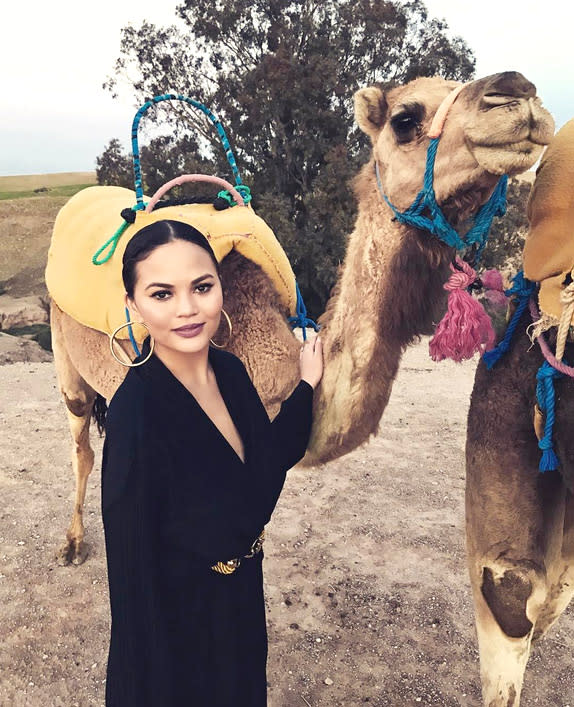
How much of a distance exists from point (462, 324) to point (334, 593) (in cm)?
236

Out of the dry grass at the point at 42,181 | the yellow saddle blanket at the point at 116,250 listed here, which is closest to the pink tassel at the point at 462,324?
the yellow saddle blanket at the point at 116,250

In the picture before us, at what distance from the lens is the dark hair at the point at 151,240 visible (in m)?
1.51

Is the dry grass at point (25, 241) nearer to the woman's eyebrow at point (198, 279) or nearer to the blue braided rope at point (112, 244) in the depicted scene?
the blue braided rope at point (112, 244)

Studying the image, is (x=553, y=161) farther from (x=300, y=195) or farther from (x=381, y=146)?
(x=300, y=195)

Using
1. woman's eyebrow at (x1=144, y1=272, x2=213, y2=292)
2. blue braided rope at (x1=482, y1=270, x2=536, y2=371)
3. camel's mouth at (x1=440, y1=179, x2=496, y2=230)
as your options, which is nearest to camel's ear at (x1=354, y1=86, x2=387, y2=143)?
camel's mouth at (x1=440, y1=179, x2=496, y2=230)

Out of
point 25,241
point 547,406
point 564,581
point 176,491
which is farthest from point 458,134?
point 25,241

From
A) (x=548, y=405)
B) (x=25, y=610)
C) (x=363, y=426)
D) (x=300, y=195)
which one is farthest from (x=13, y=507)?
(x=300, y=195)

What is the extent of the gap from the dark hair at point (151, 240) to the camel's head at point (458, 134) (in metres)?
0.85

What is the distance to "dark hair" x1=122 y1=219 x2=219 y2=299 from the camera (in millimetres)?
1510

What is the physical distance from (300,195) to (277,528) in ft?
35.8

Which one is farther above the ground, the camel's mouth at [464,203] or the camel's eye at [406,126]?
the camel's eye at [406,126]

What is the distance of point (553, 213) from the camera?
5.68 ft

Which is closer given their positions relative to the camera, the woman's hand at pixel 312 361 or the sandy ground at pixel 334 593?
the woman's hand at pixel 312 361

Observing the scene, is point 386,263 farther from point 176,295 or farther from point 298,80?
point 298,80
